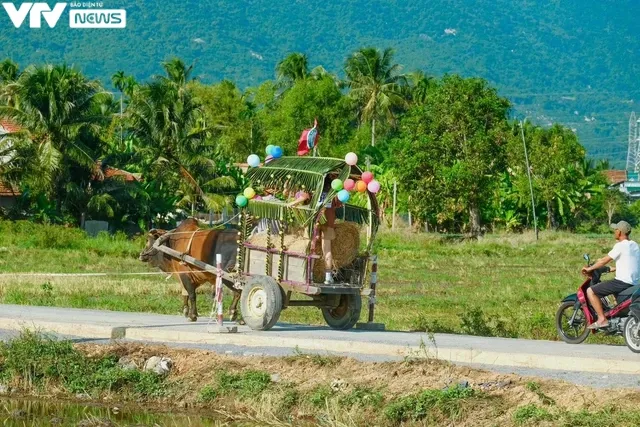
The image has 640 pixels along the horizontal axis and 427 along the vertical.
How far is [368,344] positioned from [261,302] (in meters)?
2.53

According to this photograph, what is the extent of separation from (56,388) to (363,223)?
18.4 ft

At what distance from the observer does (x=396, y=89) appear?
291 ft

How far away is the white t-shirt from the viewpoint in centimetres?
1482

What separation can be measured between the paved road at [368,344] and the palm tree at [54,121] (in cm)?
3170

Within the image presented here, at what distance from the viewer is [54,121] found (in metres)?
52.2

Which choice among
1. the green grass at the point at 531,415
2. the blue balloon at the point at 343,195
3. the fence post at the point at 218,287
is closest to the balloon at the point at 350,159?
the blue balloon at the point at 343,195

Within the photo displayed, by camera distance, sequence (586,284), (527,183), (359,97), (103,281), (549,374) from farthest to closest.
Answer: (359,97) < (527,183) < (103,281) < (586,284) < (549,374)

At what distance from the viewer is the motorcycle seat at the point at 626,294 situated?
578 inches

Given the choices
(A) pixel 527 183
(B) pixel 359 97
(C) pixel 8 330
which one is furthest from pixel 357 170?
(B) pixel 359 97

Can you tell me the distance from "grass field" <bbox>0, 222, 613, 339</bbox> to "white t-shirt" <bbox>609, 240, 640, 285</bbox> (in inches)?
141

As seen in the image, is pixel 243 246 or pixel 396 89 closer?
pixel 243 246

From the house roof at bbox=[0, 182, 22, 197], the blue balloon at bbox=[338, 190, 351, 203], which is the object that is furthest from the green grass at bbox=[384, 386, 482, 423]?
the house roof at bbox=[0, 182, 22, 197]

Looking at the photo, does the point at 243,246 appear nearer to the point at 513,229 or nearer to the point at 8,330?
the point at 8,330

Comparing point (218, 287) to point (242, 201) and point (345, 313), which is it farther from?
point (345, 313)
